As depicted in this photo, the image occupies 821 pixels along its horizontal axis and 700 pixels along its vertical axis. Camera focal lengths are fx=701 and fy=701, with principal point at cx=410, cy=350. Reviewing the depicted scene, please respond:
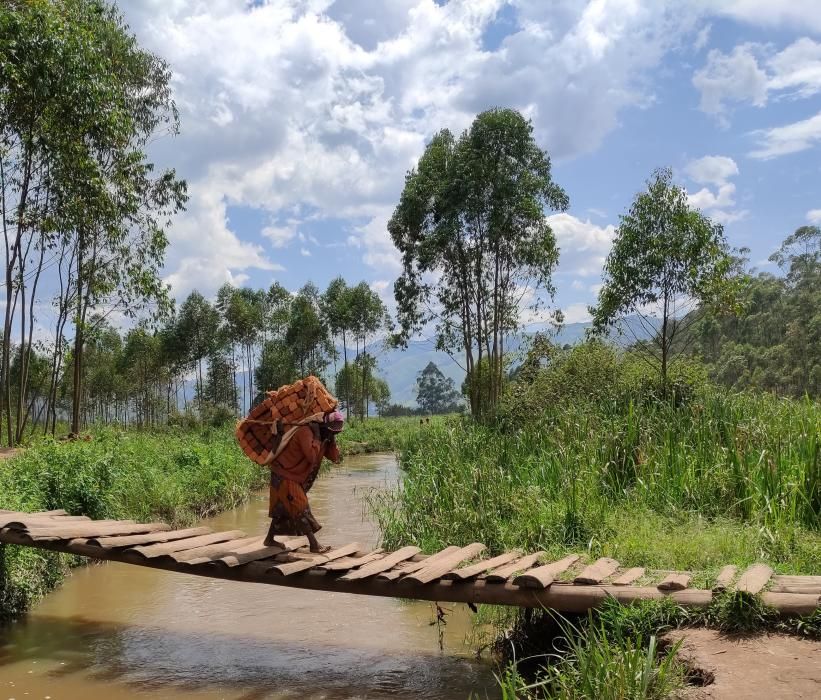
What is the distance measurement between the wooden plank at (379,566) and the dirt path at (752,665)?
1.86m

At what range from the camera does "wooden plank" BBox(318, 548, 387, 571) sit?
187 inches

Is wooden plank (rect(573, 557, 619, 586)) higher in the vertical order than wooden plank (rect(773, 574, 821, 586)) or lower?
higher

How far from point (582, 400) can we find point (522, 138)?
26.8 feet

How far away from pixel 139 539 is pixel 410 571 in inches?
85.8

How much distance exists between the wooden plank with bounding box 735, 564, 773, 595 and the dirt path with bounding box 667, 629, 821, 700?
0.26 meters

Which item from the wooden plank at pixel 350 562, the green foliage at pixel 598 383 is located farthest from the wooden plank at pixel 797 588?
the green foliage at pixel 598 383

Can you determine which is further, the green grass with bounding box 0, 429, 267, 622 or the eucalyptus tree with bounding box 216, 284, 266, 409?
the eucalyptus tree with bounding box 216, 284, 266, 409

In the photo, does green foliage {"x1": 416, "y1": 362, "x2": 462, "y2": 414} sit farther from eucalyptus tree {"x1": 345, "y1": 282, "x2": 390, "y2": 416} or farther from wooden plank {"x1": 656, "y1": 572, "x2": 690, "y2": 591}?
wooden plank {"x1": 656, "y1": 572, "x2": 690, "y2": 591}

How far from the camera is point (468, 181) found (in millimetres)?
16422

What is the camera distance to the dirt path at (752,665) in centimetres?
313

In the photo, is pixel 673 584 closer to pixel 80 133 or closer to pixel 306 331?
pixel 80 133

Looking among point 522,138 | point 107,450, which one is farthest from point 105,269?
point 522,138

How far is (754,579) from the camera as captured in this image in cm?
406

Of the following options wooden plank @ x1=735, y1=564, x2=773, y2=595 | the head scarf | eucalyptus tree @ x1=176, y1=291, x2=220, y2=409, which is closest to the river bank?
the head scarf
